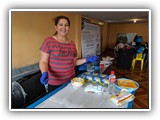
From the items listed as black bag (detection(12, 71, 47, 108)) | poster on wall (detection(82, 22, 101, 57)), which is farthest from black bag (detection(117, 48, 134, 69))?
black bag (detection(12, 71, 47, 108))

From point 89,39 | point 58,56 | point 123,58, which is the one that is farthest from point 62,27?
point 123,58

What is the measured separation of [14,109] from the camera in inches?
20.9

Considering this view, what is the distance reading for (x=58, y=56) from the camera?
67 centimetres

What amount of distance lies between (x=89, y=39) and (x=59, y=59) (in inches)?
13.7

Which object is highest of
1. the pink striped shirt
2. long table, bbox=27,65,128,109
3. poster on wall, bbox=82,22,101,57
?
poster on wall, bbox=82,22,101,57

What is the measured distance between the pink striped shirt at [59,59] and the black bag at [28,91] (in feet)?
0.32

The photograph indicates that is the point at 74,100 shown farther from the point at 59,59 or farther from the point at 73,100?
the point at 59,59

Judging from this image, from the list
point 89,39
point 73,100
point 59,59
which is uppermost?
point 89,39

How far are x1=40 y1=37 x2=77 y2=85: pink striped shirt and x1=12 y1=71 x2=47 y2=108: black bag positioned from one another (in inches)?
3.8

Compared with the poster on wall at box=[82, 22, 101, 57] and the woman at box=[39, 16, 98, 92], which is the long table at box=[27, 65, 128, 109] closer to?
the woman at box=[39, 16, 98, 92]

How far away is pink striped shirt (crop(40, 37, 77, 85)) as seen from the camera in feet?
2.14
